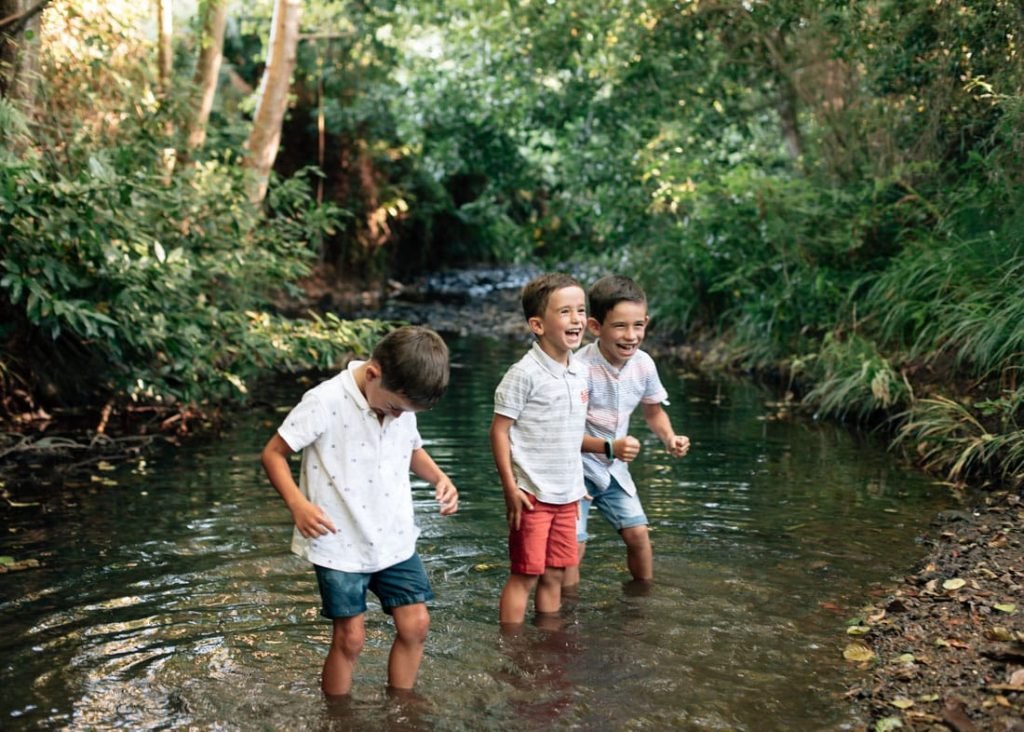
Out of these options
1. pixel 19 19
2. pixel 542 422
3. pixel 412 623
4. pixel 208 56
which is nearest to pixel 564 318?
pixel 542 422

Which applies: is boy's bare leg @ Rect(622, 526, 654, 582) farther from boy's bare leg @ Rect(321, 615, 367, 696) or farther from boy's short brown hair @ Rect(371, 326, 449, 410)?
boy's short brown hair @ Rect(371, 326, 449, 410)

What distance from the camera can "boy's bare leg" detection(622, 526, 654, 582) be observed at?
5768 mm

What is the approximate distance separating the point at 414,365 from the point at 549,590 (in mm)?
1846

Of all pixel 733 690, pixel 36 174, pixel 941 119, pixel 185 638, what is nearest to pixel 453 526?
pixel 185 638

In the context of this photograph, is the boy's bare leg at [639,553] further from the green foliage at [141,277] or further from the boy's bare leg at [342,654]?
the green foliage at [141,277]

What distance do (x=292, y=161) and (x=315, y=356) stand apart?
1488 cm

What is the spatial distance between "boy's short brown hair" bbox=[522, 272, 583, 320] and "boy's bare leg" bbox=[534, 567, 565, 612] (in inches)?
46.4

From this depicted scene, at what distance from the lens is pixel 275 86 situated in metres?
13.8

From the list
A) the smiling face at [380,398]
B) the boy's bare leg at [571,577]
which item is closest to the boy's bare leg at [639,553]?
the boy's bare leg at [571,577]

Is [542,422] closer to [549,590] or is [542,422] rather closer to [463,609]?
[549,590]

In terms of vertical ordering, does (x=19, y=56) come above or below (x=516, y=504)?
above

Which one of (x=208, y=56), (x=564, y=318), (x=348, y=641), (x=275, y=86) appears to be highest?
(x=208, y=56)

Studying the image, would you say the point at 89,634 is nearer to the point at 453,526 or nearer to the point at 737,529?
the point at 453,526

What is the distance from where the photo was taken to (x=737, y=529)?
709cm
